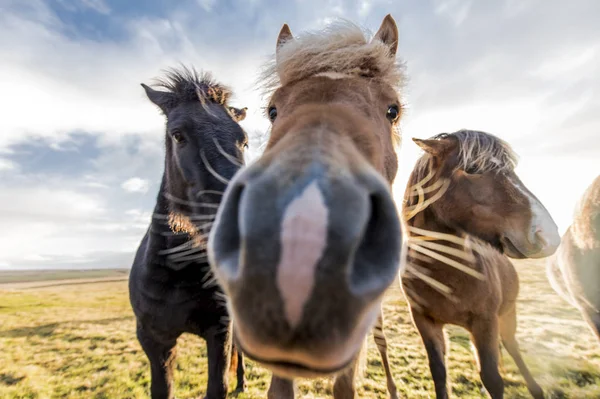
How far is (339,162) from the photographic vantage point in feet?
3.57

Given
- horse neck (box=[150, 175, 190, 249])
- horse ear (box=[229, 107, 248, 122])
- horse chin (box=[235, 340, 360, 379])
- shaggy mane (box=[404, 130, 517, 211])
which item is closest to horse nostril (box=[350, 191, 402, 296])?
horse chin (box=[235, 340, 360, 379])

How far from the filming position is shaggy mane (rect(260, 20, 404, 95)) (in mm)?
2223

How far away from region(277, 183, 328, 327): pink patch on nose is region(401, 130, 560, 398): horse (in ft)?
8.32

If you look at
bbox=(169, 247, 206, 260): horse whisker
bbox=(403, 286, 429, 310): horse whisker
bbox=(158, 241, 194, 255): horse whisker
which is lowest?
bbox=(403, 286, 429, 310): horse whisker

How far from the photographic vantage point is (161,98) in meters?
3.80

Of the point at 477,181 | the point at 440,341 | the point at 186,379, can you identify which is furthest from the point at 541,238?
the point at 186,379

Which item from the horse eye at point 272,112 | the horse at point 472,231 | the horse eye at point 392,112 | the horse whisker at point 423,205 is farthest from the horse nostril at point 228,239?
the horse whisker at point 423,205

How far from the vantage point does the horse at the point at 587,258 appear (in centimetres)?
397

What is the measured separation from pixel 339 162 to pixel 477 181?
3101mm

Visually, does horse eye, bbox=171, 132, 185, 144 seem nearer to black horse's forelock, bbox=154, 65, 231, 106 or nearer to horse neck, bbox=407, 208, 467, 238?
black horse's forelock, bbox=154, 65, 231, 106

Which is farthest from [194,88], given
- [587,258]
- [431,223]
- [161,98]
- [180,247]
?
[587,258]

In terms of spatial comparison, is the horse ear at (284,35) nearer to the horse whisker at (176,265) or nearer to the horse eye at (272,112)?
the horse eye at (272,112)

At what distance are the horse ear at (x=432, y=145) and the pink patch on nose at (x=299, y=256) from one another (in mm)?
3127

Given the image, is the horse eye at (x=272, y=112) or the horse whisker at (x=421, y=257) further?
the horse whisker at (x=421, y=257)
